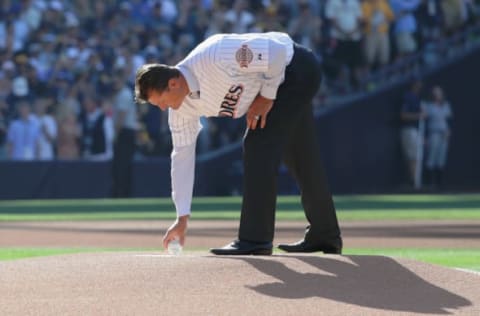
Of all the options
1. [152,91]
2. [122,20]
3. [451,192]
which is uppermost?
[122,20]

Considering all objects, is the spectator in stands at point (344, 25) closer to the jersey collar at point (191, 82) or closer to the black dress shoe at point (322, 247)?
the black dress shoe at point (322, 247)

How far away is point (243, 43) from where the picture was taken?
318 inches

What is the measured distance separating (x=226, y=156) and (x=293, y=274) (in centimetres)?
1588

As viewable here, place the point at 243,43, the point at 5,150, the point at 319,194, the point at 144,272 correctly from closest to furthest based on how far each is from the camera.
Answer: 1. the point at 144,272
2. the point at 243,43
3. the point at 319,194
4. the point at 5,150

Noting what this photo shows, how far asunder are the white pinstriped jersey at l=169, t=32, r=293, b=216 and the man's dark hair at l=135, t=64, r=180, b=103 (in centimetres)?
17

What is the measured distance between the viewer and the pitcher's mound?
6.77 meters

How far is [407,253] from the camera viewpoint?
11555mm

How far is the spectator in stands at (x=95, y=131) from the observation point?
891 inches

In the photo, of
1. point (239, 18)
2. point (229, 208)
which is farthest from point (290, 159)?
point (239, 18)

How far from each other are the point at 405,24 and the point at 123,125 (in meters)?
5.86

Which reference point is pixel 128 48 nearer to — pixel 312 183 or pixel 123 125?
pixel 123 125

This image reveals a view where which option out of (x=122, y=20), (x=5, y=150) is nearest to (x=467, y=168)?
(x=122, y=20)

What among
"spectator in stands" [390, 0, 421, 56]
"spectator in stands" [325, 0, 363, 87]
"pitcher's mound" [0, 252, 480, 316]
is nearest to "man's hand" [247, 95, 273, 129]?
"pitcher's mound" [0, 252, 480, 316]

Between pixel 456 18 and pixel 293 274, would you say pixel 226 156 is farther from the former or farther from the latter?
pixel 293 274
